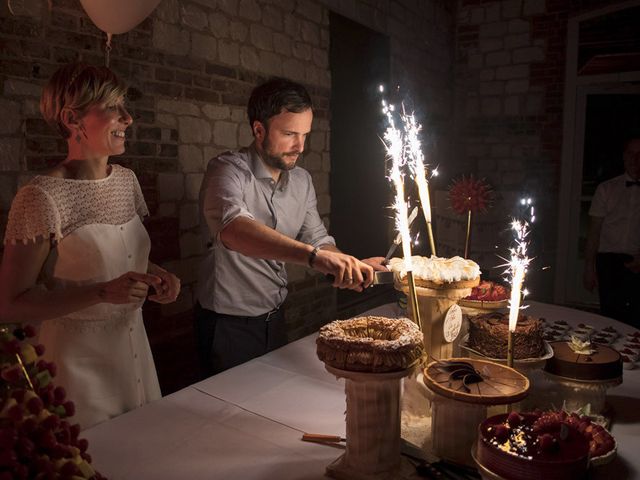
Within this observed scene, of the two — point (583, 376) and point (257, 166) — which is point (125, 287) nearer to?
point (257, 166)

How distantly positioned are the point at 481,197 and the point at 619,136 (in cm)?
604

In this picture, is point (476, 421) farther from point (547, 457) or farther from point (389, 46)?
point (389, 46)

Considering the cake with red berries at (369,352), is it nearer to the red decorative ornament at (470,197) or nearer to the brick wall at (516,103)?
the red decorative ornament at (470,197)

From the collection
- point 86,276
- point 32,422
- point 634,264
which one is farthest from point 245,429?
point 634,264

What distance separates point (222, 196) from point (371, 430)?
1.42 meters

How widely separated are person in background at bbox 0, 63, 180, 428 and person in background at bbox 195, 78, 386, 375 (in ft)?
1.75

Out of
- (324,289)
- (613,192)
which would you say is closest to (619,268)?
(613,192)

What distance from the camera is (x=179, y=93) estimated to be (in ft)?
11.4

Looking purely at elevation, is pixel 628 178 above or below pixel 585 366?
above

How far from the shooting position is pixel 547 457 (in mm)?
1196

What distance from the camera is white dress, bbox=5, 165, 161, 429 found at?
1.91m

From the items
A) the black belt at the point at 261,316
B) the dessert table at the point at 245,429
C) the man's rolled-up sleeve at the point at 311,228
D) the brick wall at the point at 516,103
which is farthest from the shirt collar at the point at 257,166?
the brick wall at the point at 516,103

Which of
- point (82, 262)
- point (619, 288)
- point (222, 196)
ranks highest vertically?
point (222, 196)

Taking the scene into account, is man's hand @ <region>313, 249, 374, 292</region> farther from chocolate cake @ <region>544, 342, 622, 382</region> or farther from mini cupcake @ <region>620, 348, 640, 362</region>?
mini cupcake @ <region>620, 348, 640, 362</region>
